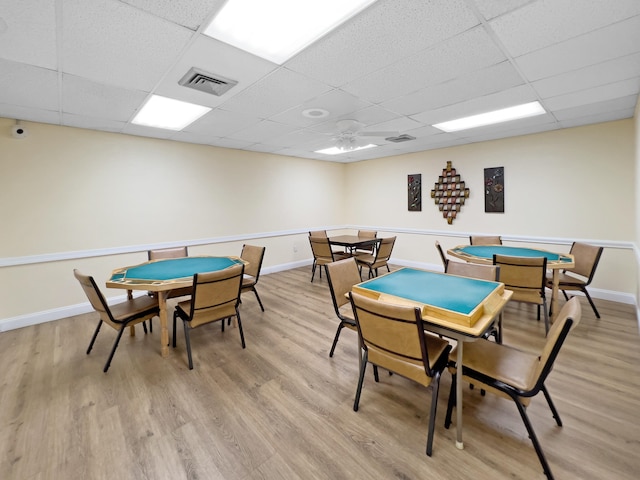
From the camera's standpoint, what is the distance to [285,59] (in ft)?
6.68

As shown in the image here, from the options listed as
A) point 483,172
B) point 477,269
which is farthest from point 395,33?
point 483,172

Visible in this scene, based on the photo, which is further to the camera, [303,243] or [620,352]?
[303,243]

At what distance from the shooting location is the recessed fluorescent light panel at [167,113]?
290cm

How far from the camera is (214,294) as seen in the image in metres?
2.44

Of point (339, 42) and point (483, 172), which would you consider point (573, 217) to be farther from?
point (339, 42)

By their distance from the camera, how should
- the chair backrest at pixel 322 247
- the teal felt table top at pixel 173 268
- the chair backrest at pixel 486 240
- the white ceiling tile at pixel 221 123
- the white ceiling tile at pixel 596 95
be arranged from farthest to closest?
the chair backrest at pixel 322 247, the chair backrest at pixel 486 240, the white ceiling tile at pixel 221 123, the teal felt table top at pixel 173 268, the white ceiling tile at pixel 596 95

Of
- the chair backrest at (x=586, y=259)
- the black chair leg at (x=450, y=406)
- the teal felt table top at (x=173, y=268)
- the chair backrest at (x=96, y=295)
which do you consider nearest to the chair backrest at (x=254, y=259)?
the teal felt table top at (x=173, y=268)

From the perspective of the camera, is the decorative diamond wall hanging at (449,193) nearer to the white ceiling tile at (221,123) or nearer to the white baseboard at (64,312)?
the white baseboard at (64,312)

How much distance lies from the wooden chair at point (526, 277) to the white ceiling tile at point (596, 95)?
5.62ft

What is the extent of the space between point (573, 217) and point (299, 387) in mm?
4605

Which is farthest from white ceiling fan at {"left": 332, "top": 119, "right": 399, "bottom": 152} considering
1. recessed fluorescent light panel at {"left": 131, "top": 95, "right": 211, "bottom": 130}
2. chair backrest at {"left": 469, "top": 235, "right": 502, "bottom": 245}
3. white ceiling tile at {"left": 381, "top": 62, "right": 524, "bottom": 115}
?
chair backrest at {"left": 469, "top": 235, "right": 502, "bottom": 245}

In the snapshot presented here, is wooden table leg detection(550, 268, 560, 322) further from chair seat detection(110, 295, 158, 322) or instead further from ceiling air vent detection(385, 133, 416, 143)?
chair seat detection(110, 295, 158, 322)

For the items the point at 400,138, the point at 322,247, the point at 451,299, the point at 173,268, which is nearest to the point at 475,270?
the point at 451,299

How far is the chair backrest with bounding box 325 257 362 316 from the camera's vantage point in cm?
236
